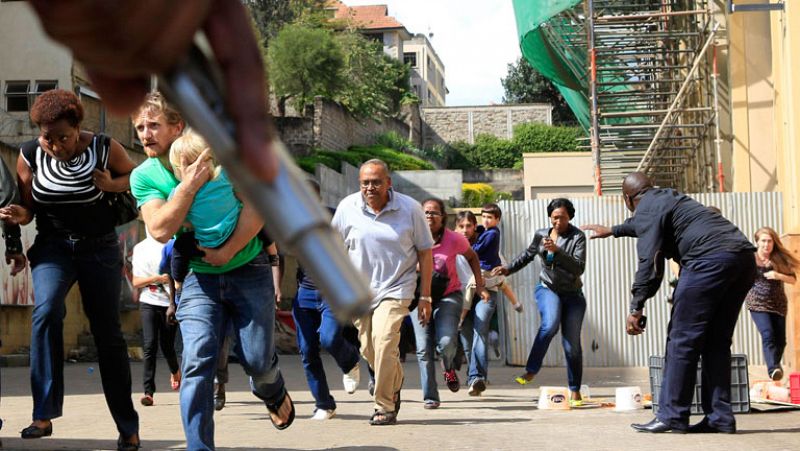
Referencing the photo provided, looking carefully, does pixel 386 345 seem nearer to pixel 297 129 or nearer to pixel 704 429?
pixel 704 429

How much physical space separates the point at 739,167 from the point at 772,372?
266 inches

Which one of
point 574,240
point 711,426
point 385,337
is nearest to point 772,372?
point 574,240

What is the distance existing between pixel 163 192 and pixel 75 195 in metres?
0.98

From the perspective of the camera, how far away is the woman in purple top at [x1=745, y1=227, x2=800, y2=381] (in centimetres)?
1320

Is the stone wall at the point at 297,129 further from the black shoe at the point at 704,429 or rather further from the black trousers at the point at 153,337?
the black shoe at the point at 704,429

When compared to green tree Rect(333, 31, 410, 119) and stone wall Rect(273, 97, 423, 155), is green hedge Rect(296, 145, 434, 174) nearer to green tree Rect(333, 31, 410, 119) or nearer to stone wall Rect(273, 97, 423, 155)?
stone wall Rect(273, 97, 423, 155)

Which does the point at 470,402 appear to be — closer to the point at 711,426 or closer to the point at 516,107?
the point at 711,426

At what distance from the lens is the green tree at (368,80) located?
68.5m

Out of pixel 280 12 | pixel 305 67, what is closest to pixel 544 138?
pixel 280 12

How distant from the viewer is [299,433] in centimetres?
866

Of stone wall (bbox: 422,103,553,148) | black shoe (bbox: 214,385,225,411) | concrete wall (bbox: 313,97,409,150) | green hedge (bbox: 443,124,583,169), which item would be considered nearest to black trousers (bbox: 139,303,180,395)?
black shoe (bbox: 214,385,225,411)

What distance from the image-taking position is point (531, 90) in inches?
3789

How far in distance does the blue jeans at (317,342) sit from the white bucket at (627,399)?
7.31 ft

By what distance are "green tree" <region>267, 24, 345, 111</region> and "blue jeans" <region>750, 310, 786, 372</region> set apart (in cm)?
5019
